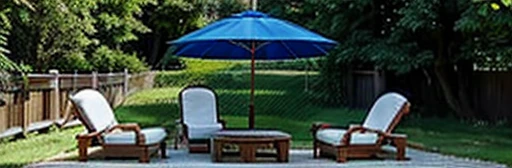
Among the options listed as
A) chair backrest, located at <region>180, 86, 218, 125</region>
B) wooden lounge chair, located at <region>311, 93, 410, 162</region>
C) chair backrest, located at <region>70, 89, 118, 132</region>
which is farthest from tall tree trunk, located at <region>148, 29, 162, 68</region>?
wooden lounge chair, located at <region>311, 93, 410, 162</region>

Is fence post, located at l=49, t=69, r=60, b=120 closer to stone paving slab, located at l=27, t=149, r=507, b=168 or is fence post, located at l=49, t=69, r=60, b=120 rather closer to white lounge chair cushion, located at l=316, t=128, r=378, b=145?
stone paving slab, located at l=27, t=149, r=507, b=168

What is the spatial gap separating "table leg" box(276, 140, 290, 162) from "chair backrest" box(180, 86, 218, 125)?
1499 millimetres

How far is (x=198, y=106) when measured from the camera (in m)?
10.6

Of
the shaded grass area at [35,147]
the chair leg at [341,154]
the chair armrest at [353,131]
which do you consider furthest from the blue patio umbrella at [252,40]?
the shaded grass area at [35,147]

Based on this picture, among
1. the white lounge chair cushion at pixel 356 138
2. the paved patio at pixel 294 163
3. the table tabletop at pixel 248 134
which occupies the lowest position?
the paved patio at pixel 294 163

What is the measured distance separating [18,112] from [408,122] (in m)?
8.29

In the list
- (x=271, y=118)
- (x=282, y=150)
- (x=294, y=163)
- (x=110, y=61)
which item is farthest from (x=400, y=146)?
(x=110, y=61)

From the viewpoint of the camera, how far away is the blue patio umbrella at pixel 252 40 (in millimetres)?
9242

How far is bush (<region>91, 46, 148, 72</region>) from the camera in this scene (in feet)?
63.6

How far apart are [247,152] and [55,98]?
5.19 meters

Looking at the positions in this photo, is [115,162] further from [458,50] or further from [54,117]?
[458,50]

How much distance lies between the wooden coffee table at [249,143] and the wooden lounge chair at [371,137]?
0.62m

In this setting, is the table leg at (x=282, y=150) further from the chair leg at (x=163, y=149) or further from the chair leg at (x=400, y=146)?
the chair leg at (x=163, y=149)

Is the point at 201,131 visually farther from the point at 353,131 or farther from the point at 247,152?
the point at 353,131
